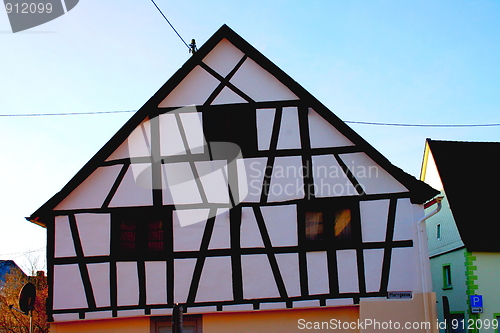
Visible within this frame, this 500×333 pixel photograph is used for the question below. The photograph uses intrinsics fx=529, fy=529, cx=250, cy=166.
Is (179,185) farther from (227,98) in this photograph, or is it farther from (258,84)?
(258,84)

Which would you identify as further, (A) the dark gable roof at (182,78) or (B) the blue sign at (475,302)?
(B) the blue sign at (475,302)

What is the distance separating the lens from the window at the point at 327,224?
38.6 ft

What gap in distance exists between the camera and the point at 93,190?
39.5 feet

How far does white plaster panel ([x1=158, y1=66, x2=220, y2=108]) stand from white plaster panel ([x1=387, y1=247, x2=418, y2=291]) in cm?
564

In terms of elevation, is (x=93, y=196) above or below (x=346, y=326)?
above

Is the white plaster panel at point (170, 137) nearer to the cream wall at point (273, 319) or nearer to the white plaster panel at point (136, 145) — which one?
the white plaster panel at point (136, 145)

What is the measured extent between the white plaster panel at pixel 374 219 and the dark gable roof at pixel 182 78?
2.34 feet

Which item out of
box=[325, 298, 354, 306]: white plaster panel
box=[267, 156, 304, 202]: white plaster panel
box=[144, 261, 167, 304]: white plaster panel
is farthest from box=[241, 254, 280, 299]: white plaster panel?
box=[144, 261, 167, 304]: white plaster panel

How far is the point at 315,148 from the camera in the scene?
12203mm

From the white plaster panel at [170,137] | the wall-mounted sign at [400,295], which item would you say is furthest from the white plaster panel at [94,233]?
the wall-mounted sign at [400,295]

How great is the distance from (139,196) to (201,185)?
1.43m

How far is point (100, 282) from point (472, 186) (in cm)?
1386

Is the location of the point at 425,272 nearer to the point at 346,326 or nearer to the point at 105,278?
the point at 346,326

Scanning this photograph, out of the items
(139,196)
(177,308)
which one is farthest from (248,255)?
(177,308)
